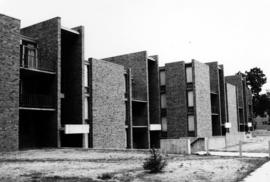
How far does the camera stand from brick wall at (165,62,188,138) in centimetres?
3988

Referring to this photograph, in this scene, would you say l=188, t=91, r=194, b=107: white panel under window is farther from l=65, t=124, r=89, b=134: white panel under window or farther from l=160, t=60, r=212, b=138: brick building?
l=65, t=124, r=89, b=134: white panel under window

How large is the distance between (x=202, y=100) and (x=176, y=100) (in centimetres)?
332

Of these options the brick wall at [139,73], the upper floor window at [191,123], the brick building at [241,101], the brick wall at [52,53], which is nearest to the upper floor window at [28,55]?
the brick wall at [52,53]

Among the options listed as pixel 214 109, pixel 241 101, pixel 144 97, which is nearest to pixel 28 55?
pixel 144 97

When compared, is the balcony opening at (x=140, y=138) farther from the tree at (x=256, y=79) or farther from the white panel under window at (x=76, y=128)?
the tree at (x=256, y=79)

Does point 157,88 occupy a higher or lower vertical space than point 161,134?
higher

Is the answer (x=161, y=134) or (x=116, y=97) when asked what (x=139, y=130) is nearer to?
(x=161, y=134)

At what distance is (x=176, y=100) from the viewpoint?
40.7 meters

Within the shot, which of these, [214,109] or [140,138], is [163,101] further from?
[214,109]

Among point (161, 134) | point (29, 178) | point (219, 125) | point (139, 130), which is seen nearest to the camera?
point (29, 178)

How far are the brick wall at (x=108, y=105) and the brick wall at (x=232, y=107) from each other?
76.8 ft

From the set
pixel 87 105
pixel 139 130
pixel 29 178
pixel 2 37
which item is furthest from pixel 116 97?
pixel 29 178

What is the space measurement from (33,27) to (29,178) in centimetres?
1975

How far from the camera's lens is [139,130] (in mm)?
37812
